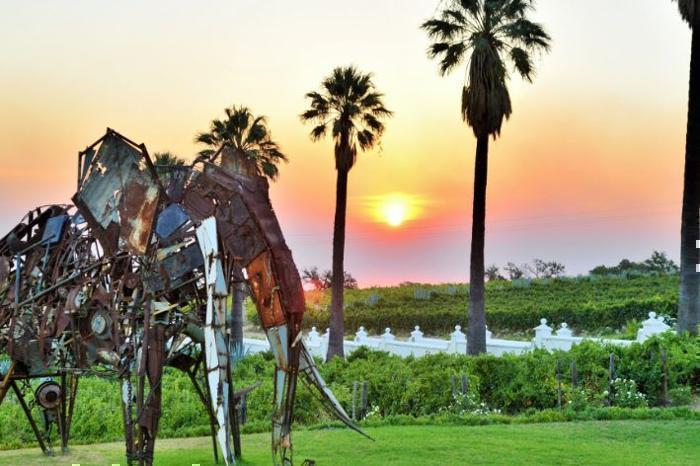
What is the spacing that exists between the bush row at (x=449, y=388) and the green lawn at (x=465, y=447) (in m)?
2.37

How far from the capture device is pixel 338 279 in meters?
27.5

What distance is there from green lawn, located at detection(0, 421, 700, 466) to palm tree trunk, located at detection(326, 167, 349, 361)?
41.0 ft

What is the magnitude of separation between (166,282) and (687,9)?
64.5 ft

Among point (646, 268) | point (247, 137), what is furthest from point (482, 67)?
point (646, 268)

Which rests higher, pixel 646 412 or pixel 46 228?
pixel 46 228

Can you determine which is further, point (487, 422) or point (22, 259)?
point (487, 422)

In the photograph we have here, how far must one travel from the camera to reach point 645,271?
53438 mm

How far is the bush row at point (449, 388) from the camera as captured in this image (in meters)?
17.1

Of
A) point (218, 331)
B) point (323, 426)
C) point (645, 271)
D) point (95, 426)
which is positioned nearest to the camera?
point (218, 331)

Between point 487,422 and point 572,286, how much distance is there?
109 ft

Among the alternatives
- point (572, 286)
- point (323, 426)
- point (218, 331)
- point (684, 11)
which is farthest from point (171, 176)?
point (572, 286)

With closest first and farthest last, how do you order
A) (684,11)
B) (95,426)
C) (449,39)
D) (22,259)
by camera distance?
(22,259), (95,426), (684,11), (449,39)

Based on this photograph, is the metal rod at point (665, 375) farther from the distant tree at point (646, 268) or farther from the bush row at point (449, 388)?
the distant tree at point (646, 268)

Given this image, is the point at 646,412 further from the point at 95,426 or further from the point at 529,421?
the point at 95,426
